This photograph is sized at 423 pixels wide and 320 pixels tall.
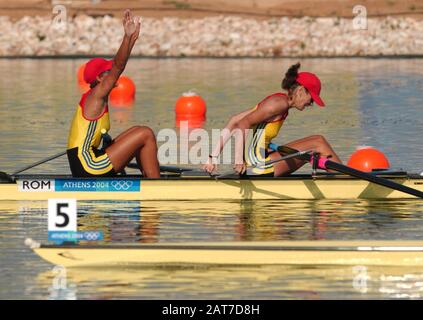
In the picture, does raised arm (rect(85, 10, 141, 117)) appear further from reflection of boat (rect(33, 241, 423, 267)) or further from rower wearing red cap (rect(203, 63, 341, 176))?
reflection of boat (rect(33, 241, 423, 267))

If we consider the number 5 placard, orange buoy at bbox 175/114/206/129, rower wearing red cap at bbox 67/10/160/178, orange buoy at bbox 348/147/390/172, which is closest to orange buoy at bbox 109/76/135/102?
orange buoy at bbox 175/114/206/129

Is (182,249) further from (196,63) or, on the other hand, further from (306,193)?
(196,63)

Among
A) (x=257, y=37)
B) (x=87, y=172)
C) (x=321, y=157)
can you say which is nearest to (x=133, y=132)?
(x=87, y=172)

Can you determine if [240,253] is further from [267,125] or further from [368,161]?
[368,161]

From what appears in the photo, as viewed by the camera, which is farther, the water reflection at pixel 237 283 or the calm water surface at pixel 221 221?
the calm water surface at pixel 221 221

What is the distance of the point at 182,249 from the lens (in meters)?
15.2

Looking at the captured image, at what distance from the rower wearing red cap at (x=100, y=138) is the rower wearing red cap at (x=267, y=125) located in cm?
98

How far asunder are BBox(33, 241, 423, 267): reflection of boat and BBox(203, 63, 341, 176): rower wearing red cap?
3178 millimetres

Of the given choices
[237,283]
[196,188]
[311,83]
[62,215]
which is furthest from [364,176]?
[62,215]

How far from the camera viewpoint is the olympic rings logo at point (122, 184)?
1911 cm

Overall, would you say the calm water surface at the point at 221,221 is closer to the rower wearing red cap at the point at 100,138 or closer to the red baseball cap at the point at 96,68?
the rower wearing red cap at the point at 100,138

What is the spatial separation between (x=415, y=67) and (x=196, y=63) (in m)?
6.78

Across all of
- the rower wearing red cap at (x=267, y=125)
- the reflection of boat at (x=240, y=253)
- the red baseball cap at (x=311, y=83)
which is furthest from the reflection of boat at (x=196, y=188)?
the reflection of boat at (x=240, y=253)

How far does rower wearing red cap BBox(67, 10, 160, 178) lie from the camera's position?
61.1 feet
